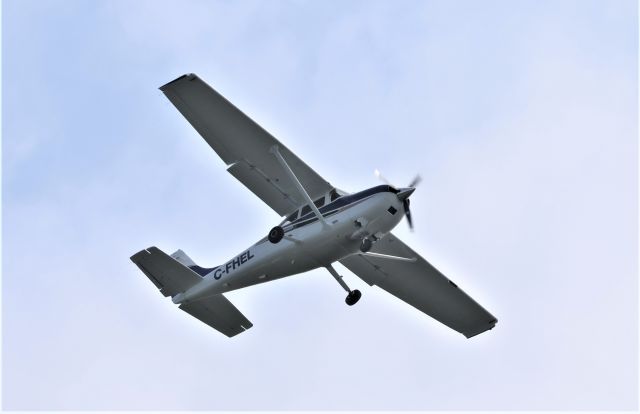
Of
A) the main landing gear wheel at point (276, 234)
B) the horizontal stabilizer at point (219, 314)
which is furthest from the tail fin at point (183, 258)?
the main landing gear wheel at point (276, 234)

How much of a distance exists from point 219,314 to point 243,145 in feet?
14.4

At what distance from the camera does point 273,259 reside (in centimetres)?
2722

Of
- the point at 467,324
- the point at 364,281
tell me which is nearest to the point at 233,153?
the point at 364,281

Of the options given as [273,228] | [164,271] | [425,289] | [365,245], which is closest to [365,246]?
[365,245]

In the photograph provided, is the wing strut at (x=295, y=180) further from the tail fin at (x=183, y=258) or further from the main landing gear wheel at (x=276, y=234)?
the tail fin at (x=183, y=258)

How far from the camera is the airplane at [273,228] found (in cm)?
2664

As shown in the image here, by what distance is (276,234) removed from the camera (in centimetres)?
2684

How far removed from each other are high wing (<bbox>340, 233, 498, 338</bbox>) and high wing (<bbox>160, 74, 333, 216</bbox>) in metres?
3.06

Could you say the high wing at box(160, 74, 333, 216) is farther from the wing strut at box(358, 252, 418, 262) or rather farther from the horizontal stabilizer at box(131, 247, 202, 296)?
the horizontal stabilizer at box(131, 247, 202, 296)

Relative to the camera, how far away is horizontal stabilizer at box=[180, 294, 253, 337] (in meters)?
29.0

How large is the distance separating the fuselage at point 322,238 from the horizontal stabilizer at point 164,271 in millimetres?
899

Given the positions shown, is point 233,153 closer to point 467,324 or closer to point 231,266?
point 231,266

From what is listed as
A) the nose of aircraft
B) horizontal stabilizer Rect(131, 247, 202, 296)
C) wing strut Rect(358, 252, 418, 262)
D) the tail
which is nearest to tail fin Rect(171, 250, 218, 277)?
the tail

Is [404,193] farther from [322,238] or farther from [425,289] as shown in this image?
[425,289]
